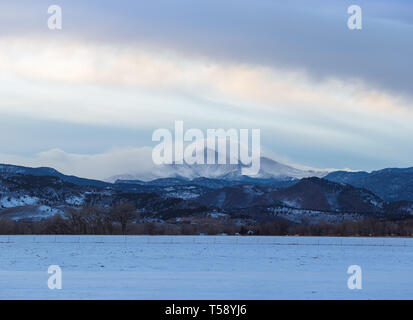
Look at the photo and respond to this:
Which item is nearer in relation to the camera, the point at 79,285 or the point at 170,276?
the point at 79,285

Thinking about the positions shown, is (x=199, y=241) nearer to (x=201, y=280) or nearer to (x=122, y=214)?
(x=122, y=214)

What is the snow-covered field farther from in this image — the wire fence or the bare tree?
the bare tree

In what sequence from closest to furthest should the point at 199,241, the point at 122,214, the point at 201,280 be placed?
1. the point at 201,280
2. the point at 199,241
3. the point at 122,214

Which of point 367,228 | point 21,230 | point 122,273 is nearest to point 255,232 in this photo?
point 367,228

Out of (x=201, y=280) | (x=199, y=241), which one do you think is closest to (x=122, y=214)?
(x=199, y=241)

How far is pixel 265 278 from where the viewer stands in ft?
97.3

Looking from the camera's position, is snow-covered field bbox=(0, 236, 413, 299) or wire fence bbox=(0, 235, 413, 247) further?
wire fence bbox=(0, 235, 413, 247)

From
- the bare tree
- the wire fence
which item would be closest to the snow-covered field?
the wire fence

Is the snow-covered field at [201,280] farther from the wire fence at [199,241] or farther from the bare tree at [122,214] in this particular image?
the bare tree at [122,214]

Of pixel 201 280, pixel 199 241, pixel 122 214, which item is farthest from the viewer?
pixel 122 214

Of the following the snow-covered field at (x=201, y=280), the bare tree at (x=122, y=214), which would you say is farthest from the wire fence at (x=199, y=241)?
the snow-covered field at (x=201, y=280)

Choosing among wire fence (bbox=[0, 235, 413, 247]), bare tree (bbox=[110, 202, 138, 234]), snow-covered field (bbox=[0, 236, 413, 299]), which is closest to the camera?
snow-covered field (bbox=[0, 236, 413, 299])
